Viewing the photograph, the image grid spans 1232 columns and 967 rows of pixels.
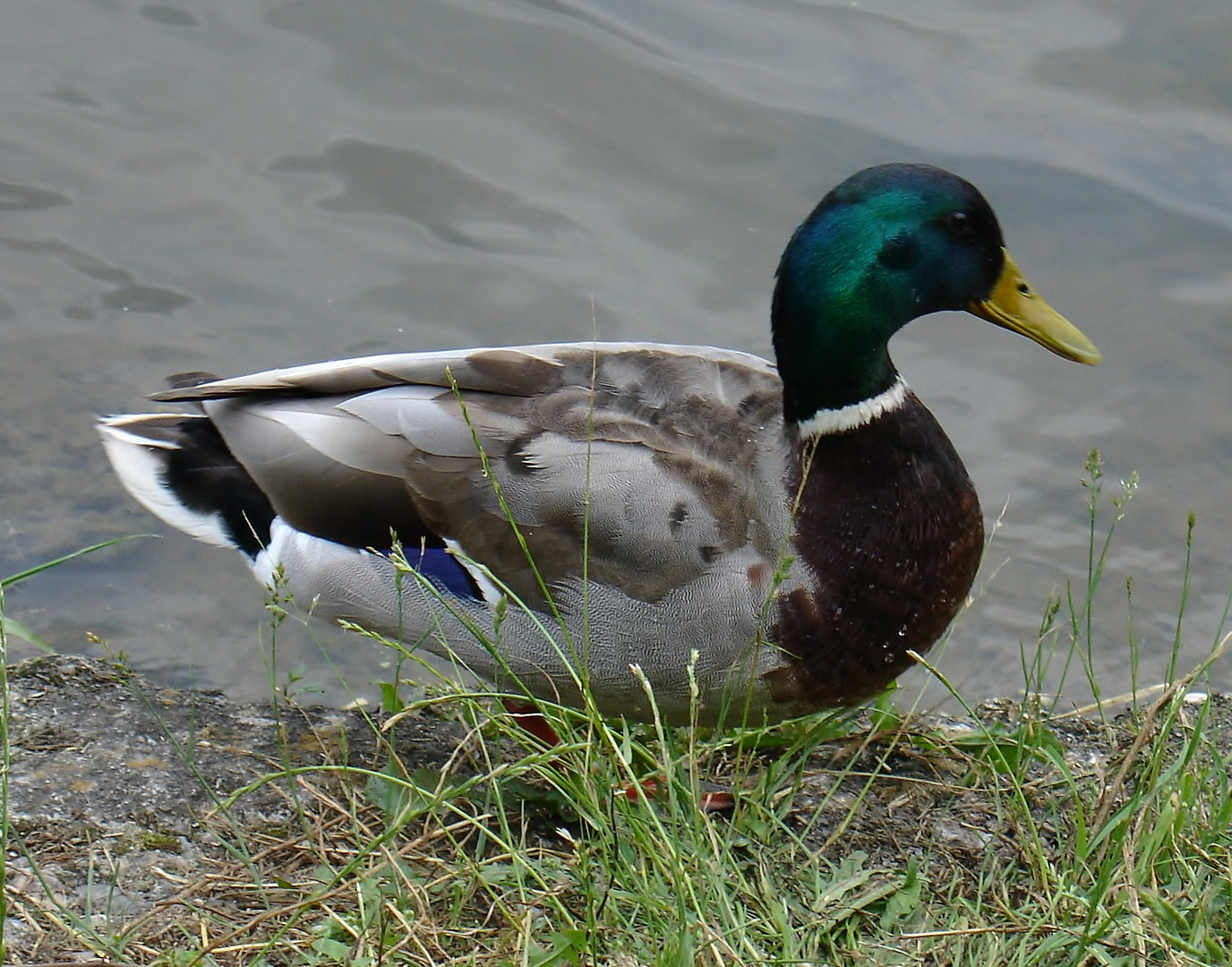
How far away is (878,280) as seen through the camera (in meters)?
3.36

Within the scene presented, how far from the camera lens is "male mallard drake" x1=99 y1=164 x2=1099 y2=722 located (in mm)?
3244

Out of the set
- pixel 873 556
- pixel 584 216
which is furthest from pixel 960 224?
pixel 584 216

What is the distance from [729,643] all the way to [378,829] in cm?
81

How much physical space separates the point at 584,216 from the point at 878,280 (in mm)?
3310

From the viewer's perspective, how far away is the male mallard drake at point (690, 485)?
324cm

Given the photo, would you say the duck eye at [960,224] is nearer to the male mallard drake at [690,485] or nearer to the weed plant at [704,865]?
the male mallard drake at [690,485]

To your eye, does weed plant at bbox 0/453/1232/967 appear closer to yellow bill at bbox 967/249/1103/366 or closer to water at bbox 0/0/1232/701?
yellow bill at bbox 967/249/1103/366

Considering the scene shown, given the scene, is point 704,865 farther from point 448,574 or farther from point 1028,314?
point 1028,314

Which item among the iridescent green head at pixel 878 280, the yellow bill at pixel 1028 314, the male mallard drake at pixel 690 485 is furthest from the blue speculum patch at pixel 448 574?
the yellow bill at pixel 1028 314

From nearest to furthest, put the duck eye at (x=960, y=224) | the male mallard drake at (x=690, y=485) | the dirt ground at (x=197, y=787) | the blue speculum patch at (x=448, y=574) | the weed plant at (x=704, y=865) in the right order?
the weed plant at (x=704, y=865)
the dirt ground at (x=197, y=787)
the male mallard drake at (x=690, y=485)
the duck eye at (x=960, y=224)
the blue speculum patch at (x=448, y=574)

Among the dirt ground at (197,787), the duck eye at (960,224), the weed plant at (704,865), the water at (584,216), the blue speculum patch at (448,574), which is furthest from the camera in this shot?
the water at (584,216)

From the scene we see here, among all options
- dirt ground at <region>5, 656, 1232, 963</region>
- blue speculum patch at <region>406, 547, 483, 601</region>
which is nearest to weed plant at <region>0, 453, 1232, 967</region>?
dirt ground at <region>5, 656, 1232, 963</region>

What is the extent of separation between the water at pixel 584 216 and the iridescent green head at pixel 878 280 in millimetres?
1769

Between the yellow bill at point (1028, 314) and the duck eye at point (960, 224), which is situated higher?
the duck eye at point (960, 224)
